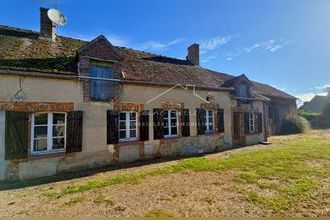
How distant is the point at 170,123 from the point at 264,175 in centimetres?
609

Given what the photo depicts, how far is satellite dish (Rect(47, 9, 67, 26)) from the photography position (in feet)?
41.6

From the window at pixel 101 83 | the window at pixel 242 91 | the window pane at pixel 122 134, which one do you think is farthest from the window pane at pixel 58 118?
the window at pixel 242 91

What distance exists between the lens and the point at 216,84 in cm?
1677

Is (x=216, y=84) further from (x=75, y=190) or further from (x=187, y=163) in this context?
(x=75, y=190)

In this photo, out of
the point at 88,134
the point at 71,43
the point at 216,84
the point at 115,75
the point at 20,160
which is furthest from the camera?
the point at 216,84

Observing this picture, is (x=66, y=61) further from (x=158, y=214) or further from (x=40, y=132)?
(x=158, y=214)

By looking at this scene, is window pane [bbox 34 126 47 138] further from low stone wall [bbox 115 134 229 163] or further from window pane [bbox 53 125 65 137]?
low stone wall [bbox 115 134 229 163]

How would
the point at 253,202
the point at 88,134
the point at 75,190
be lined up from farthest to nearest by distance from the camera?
the point at 88,134 < the point at 75,190 < the point at 253,202

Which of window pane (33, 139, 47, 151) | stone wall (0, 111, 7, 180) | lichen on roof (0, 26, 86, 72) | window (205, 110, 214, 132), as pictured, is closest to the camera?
stone wall (0, 111, 7, 180)

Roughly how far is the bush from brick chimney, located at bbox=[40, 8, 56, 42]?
23528 mm

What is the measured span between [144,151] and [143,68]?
181 inches

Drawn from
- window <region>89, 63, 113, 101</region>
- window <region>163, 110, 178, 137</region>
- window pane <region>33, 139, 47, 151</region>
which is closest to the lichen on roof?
window <region>89, 63, 113, 101</region>

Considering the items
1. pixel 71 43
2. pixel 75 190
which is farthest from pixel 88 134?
pixel 71 43

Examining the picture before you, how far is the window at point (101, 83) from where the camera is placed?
11.2 metres
